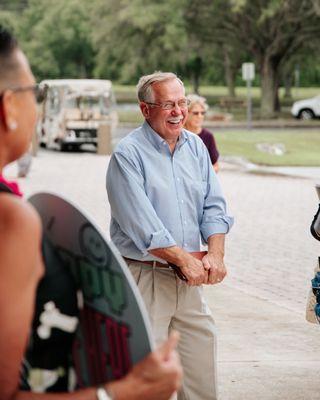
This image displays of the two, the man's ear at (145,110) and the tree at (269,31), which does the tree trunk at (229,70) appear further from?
the man's ear at (145,110)

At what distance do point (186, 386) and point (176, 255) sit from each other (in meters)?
0.61

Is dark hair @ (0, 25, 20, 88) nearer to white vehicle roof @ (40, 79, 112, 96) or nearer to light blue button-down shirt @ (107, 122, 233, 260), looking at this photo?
light blue button-down shirt @ (107, 122, 233, 260)

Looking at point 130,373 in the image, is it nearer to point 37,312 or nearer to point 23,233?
point 37,312

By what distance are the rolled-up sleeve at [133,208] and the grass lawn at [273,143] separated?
A: 23.2m

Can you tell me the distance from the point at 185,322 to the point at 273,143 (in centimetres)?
3014

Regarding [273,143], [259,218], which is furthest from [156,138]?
[273,143]

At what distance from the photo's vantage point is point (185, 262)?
4.97 m

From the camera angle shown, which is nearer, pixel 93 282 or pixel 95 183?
pixel 93 282

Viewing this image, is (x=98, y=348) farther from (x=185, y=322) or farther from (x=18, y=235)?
(x=185, y=322)

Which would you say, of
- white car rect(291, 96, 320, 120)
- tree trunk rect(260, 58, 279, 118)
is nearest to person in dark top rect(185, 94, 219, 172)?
tree trunk rect(260, 58, 279, 118)

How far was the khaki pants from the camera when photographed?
513cm

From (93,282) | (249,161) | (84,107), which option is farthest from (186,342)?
(84,107)

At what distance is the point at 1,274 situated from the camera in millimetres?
2090

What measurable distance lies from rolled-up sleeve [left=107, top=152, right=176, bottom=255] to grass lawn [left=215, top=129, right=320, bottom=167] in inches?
913
